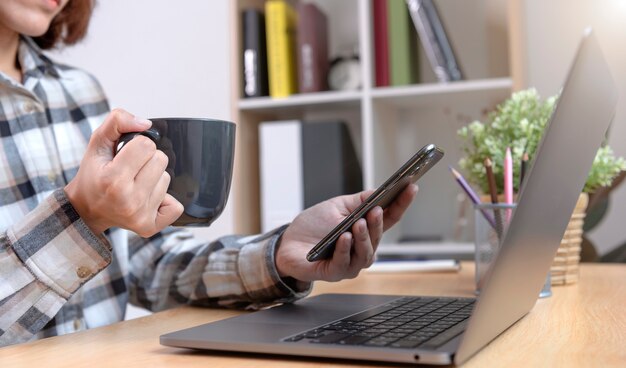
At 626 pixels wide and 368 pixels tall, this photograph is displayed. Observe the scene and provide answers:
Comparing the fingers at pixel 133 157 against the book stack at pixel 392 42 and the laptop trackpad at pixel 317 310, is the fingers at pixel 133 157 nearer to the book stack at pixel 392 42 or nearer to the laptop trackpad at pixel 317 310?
the laptop trackpad at pixel 317 310

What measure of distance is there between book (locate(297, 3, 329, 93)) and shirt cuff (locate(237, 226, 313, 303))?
105 centimetres

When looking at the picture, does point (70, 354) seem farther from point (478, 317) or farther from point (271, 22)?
point (271, 22)

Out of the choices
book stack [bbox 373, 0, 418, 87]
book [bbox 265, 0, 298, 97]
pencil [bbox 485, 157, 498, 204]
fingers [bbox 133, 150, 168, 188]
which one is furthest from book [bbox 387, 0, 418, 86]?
fingers [bbox 133, 150, 168, 188]

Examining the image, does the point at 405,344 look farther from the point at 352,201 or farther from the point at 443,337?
the point at 352,201

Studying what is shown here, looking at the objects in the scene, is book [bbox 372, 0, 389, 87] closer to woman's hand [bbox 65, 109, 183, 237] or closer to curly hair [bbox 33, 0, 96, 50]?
curly hair [bbox 33, 0, 96, 50]

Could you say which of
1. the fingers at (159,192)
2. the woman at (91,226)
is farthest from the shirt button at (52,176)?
the fingers at (159,192)

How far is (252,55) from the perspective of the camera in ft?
6.16

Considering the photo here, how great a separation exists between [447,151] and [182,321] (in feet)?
4.43

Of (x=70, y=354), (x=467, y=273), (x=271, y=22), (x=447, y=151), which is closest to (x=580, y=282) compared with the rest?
(x=467, y=273)

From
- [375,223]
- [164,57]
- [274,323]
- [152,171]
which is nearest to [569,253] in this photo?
[375,223]

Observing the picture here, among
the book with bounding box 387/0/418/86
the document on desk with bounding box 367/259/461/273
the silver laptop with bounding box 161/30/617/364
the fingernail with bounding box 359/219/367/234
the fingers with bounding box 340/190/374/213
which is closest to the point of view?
the silver laptop with bounding box 161/30/617/364

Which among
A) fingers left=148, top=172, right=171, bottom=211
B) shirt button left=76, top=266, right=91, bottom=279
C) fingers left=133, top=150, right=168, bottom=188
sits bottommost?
shirt button left=76, top=266, right=91, bottom=279

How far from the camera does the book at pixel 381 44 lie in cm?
179

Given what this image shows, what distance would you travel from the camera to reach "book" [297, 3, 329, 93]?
184 centimetres
